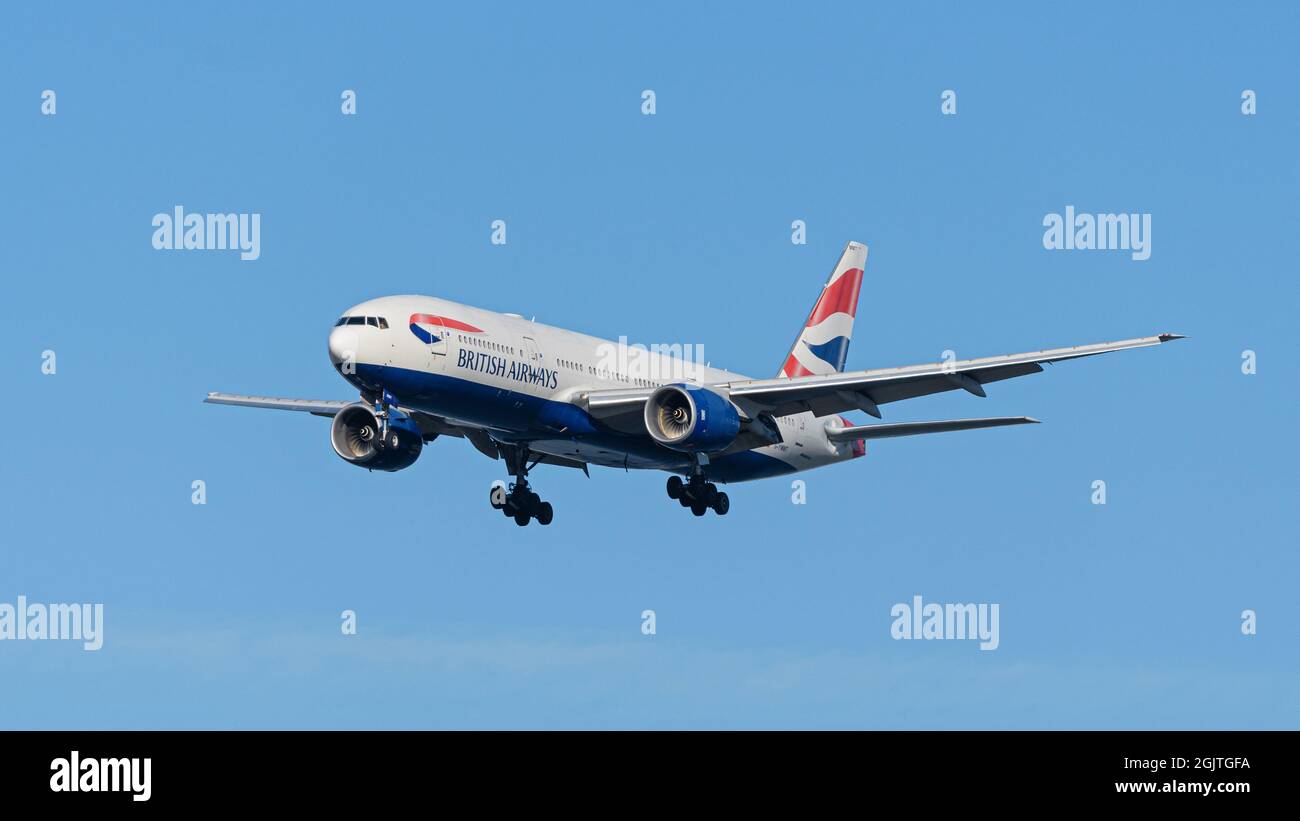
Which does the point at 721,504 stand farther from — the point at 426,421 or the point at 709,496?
the point at 426,421

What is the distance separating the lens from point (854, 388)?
55219 millimetres

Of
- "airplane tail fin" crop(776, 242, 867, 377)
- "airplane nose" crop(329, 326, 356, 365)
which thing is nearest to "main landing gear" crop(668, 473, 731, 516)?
"airplane tail fin" crop(776, 242, 867, 377)

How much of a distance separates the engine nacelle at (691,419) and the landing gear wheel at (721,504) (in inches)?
200

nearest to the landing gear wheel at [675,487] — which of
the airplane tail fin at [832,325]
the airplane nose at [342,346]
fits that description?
the airplane tail fin at [832,325]

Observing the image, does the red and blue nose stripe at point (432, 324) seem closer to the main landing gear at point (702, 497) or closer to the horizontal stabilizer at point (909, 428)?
the main landing gear at point (702, 497)

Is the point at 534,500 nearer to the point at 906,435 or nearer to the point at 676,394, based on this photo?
the point at 676,394

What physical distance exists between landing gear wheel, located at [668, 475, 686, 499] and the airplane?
45 millimetres

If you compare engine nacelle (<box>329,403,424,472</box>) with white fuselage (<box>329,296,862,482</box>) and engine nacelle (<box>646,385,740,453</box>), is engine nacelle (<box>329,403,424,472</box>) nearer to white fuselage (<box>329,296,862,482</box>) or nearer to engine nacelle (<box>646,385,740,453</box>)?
white fuselage (<box>329,296,862,482</box>)

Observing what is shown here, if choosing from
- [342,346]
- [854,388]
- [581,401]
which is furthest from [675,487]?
[342,346]

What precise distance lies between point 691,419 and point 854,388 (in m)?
4.79

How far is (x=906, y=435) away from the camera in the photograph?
59844mm

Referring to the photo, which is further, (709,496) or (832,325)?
(832,325)

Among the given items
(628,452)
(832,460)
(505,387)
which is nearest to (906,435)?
(832,460)

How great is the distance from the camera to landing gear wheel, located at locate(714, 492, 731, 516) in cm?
6059
